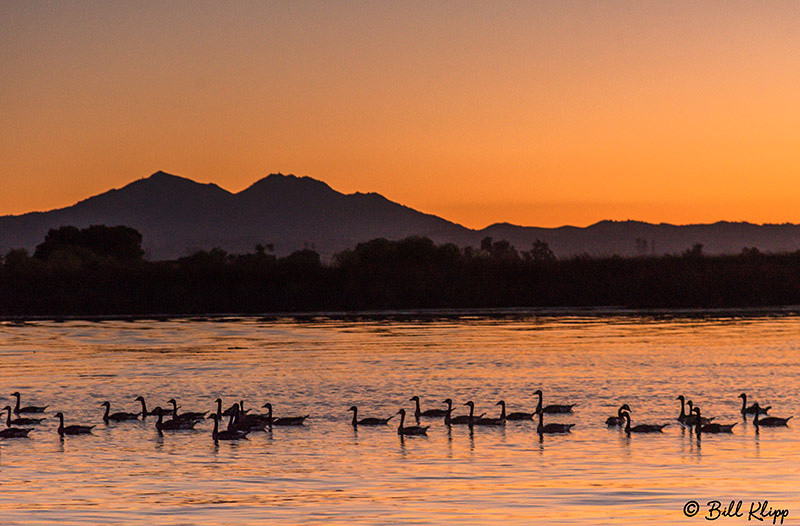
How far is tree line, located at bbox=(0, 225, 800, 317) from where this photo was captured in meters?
78.4

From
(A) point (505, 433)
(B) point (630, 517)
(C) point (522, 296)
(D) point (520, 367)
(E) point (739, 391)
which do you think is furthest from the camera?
(C) point (522, 296)

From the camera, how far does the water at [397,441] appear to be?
60.8 ft

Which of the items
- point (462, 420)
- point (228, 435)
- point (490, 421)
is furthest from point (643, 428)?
point (228, 435)

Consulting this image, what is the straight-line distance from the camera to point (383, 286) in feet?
259

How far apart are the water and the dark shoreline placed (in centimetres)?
1881

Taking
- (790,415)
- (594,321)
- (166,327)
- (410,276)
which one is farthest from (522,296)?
(790,415)

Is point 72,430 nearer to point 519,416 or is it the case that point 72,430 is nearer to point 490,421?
point 490,421

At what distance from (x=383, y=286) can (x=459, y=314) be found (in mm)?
6654

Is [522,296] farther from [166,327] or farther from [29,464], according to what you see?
[29,464]

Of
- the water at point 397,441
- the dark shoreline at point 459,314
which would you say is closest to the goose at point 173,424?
the water at point 397,441

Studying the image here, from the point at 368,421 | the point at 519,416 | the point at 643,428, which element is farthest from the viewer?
the point at 519,416

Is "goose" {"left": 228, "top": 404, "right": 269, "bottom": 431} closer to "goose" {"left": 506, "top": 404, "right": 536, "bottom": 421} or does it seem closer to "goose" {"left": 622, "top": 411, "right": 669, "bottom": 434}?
"goose" {"left": 506, "top": 404, "right": 536, "bottom": 421}

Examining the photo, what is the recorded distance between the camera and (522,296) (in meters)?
78.9

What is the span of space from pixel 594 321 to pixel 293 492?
160 feet
